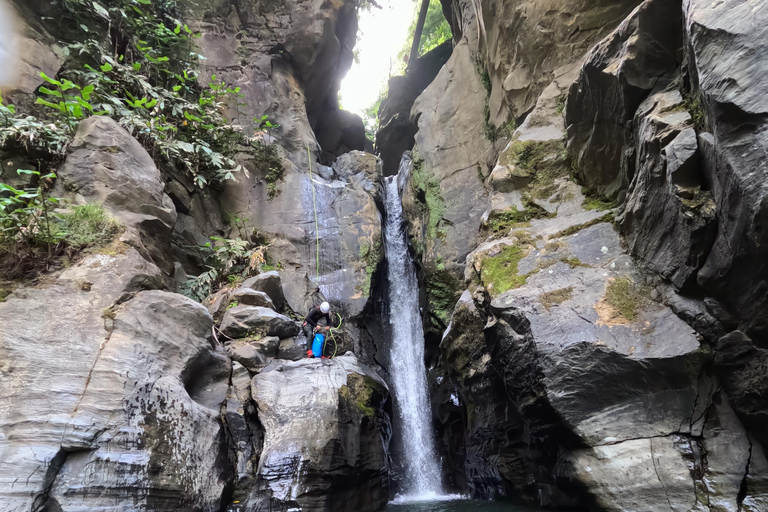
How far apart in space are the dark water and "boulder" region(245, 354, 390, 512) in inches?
22.0

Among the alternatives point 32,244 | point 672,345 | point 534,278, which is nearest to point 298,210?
point 32,244

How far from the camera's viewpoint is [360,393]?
6.72 metres

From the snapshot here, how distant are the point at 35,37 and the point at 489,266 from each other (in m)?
10.3

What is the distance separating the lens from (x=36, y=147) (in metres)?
6.23

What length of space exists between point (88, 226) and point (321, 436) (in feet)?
15.1

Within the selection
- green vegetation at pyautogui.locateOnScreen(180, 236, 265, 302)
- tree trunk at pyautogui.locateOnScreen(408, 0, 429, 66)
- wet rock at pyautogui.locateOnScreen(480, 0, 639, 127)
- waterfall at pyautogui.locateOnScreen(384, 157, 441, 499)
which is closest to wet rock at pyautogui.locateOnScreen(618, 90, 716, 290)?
wet rock at pyautogui.locateOnScreen(480, 0, 639, 127)

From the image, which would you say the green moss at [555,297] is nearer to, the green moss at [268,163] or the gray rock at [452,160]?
the gray rock at [452,160]

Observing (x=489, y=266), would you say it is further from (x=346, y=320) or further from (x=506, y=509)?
(x=346, y=320)

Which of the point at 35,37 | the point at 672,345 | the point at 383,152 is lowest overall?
the point at 672,345

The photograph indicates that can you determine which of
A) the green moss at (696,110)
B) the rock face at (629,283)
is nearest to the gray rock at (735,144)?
the rock face at (629,283)

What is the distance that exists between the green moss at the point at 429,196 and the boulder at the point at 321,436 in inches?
205

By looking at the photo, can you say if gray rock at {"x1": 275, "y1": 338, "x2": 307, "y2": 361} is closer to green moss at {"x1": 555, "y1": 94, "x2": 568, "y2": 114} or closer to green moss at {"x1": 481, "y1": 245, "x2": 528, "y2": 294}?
green moss at {"x1": 481, "y1": 245, "x2": 528, "y2": 294}

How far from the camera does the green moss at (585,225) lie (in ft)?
20.0

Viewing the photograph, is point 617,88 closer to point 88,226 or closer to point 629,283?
point 629,283
